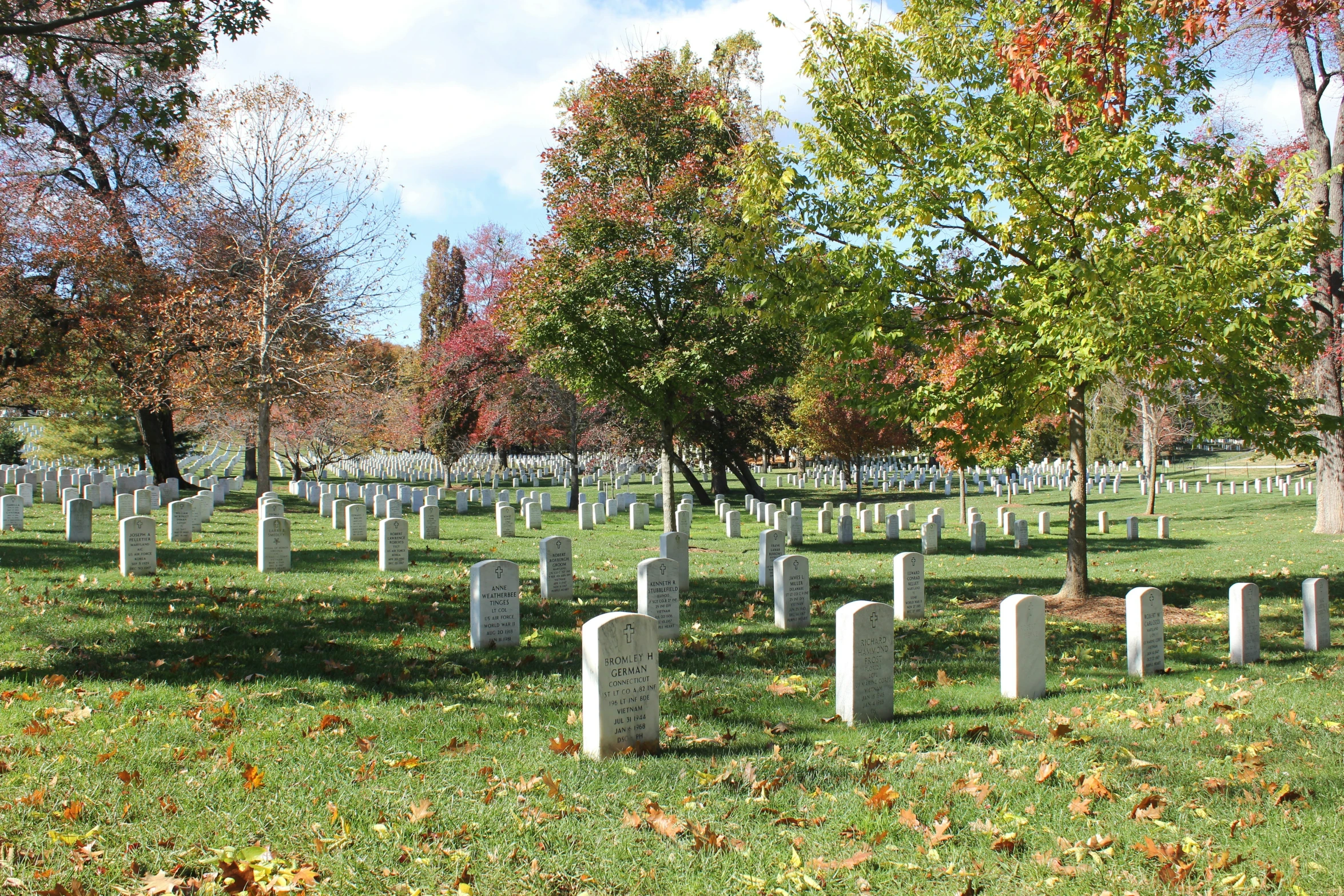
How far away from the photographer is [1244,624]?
876cm

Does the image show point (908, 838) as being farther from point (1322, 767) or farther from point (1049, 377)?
point (1049, 377)

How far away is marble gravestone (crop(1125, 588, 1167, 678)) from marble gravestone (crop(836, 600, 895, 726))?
10.4 feet

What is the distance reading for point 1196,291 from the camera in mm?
9562

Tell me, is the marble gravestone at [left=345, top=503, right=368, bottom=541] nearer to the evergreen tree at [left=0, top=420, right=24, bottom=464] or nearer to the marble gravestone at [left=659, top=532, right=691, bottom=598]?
the marble gravestone at [left=659, top=532, right=691, bottom=598]

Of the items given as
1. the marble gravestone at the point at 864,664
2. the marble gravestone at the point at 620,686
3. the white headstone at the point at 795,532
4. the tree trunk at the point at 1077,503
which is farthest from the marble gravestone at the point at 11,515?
the tree trunk at the point at 1077,503

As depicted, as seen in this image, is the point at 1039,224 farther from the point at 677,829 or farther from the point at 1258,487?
the point at 1258,487

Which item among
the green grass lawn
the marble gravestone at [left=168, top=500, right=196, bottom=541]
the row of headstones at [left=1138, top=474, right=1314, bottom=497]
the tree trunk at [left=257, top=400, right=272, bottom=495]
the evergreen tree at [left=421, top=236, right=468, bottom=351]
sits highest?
the evergreen tree at [left=421, top=236, right=468, bottom=351]

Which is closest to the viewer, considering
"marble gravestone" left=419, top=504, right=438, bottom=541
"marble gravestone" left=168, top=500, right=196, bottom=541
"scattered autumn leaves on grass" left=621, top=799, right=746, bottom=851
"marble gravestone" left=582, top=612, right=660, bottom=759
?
"scattered autumn leaves on grass" left=621, top=799, right=746, bottom=851

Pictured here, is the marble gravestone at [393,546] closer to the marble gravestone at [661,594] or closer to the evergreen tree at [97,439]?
the marble gravestone at [661,594]

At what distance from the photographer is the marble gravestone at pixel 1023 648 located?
285 inches

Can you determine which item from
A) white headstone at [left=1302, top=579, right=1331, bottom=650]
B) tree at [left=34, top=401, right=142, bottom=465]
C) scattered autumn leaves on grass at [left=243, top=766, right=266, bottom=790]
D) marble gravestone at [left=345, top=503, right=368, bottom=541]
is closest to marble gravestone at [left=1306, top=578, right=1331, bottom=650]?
white headstone at [left=1302, top=579, right=1331, bottom=650]

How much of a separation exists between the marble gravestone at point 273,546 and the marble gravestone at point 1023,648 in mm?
9563

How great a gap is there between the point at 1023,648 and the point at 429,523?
43.3 ft

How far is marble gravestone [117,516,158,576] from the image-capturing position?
35.4 feet
